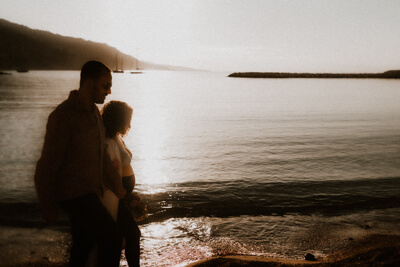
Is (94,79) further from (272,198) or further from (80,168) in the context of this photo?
(272,198)

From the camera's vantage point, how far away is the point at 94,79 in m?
2.97

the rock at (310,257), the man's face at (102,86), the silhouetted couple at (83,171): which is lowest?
the rock at (310,257)

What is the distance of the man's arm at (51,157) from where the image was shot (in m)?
2.76

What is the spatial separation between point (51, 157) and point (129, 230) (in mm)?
1236

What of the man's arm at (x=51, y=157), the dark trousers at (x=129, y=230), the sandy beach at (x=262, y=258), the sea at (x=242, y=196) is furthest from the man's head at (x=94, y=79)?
the sea at (x=242, y=196)

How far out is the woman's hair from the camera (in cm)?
341

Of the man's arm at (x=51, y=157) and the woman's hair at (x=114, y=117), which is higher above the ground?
the woman's hair at (x=114, y=117)

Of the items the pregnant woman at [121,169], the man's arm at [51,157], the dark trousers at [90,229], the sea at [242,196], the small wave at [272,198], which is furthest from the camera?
the small wave at [272,198]

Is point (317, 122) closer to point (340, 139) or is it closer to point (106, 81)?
point (340, 139)

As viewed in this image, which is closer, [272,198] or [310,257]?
[310,257]

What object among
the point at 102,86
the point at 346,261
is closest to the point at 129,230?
the point at 102,86

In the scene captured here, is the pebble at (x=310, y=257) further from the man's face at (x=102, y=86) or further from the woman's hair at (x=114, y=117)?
the man's face at (x=102, y=86)

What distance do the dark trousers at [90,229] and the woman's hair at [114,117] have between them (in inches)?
28.1

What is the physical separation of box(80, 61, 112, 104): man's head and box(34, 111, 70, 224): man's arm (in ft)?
1.12
